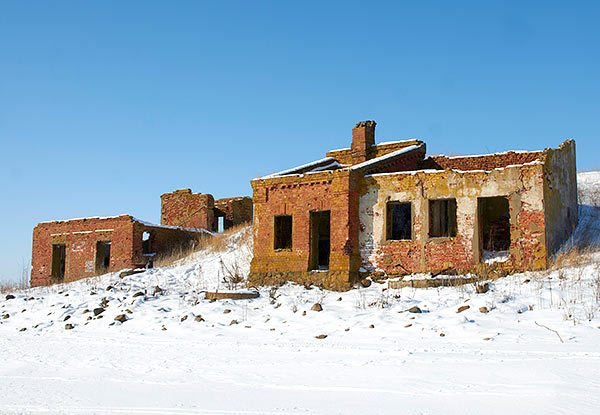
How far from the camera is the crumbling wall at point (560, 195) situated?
629 inches

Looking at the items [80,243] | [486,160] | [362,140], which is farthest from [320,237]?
[80,243]

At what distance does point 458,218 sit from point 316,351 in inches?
344

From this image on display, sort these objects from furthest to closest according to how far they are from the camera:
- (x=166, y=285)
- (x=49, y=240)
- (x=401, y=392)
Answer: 1. (x=49, y=240)
2. (x=166, y=285)
3. (x=401, y=392)

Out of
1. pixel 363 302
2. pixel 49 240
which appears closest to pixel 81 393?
pixel 363 302

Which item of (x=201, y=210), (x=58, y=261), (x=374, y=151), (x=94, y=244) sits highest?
(x=374, y=151)

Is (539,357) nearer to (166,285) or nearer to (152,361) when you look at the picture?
(152,361)

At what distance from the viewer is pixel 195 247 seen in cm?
2848

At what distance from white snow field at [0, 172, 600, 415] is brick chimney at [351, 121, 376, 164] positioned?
6.92 metres

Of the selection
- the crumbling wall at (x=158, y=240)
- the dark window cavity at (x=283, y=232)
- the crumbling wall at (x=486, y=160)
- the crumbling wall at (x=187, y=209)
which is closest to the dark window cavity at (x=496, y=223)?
the crumbling wall at (x=486, y=160)

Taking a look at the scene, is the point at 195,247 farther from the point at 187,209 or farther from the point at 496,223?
the point at 496,223

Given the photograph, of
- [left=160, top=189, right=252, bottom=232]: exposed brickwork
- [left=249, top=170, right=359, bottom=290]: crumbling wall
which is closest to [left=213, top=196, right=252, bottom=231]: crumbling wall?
[left=160, top=189, right=252, bottom=232]: exposed brickwork

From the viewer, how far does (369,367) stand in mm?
7543

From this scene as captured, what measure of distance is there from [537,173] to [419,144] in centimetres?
632

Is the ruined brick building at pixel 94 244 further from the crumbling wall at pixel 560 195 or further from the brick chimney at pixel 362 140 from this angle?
the crumbling wall at pixel 560 195
